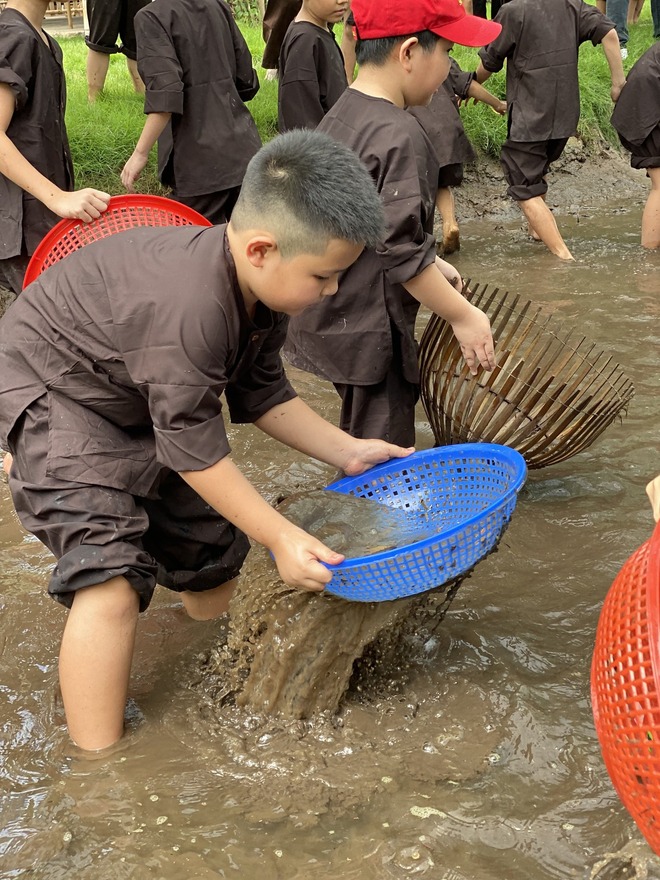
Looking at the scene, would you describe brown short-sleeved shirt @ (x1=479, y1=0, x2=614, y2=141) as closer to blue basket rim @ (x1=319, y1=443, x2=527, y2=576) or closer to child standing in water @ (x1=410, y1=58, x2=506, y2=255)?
child standing in water @ (x1=410, y1=58, x2=506, y2=255)

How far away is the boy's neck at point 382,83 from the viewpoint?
3.04 metres

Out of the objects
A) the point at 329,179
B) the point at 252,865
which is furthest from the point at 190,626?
the point at 329,179

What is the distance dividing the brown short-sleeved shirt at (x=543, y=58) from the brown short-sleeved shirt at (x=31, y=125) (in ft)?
11.9

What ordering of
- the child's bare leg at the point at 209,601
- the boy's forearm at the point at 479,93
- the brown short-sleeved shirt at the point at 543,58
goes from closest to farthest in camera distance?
the child's bare leg at the point at 209,601 < the brown short-sleeved shirt at the point at 543,58 < the boy's forearm at the point at 479,93

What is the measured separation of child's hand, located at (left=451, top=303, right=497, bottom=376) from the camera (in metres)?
3.03

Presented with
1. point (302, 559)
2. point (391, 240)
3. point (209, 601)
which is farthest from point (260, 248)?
point (209, 601)

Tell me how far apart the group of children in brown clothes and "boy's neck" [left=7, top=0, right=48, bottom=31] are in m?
0.85

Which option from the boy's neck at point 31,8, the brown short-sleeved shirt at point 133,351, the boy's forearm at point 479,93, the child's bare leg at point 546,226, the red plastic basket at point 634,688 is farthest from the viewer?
the boy's forearm at point 479,93

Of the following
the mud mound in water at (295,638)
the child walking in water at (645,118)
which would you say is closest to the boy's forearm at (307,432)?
the mud mound in water at (295,638)

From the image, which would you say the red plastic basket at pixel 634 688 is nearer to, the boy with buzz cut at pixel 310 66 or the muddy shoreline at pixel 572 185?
the boy with buzz cut at pixel 310 66

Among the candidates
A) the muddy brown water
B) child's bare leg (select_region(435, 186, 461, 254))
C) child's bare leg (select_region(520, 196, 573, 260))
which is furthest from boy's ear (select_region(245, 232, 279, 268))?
child's bare leg (select_region(520, 196, 573, 260))

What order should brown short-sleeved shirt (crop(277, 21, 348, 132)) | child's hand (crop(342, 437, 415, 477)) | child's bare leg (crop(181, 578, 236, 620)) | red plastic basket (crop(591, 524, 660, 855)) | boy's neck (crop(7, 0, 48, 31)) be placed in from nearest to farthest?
red plastic basket (crop(591, 524, 660, 855)) < child's hand (crop(342, 437, 415, 477)) < child's bare leg (crop(181, 578, 236, 620)) < boy's neck (crop(7, 0, 48, 31)) < brown short-sleeved shirt (crop(277, 21, 348, 132))

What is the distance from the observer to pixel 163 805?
7.27 feet

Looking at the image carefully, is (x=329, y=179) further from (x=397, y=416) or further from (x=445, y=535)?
(x=397, y=416)
